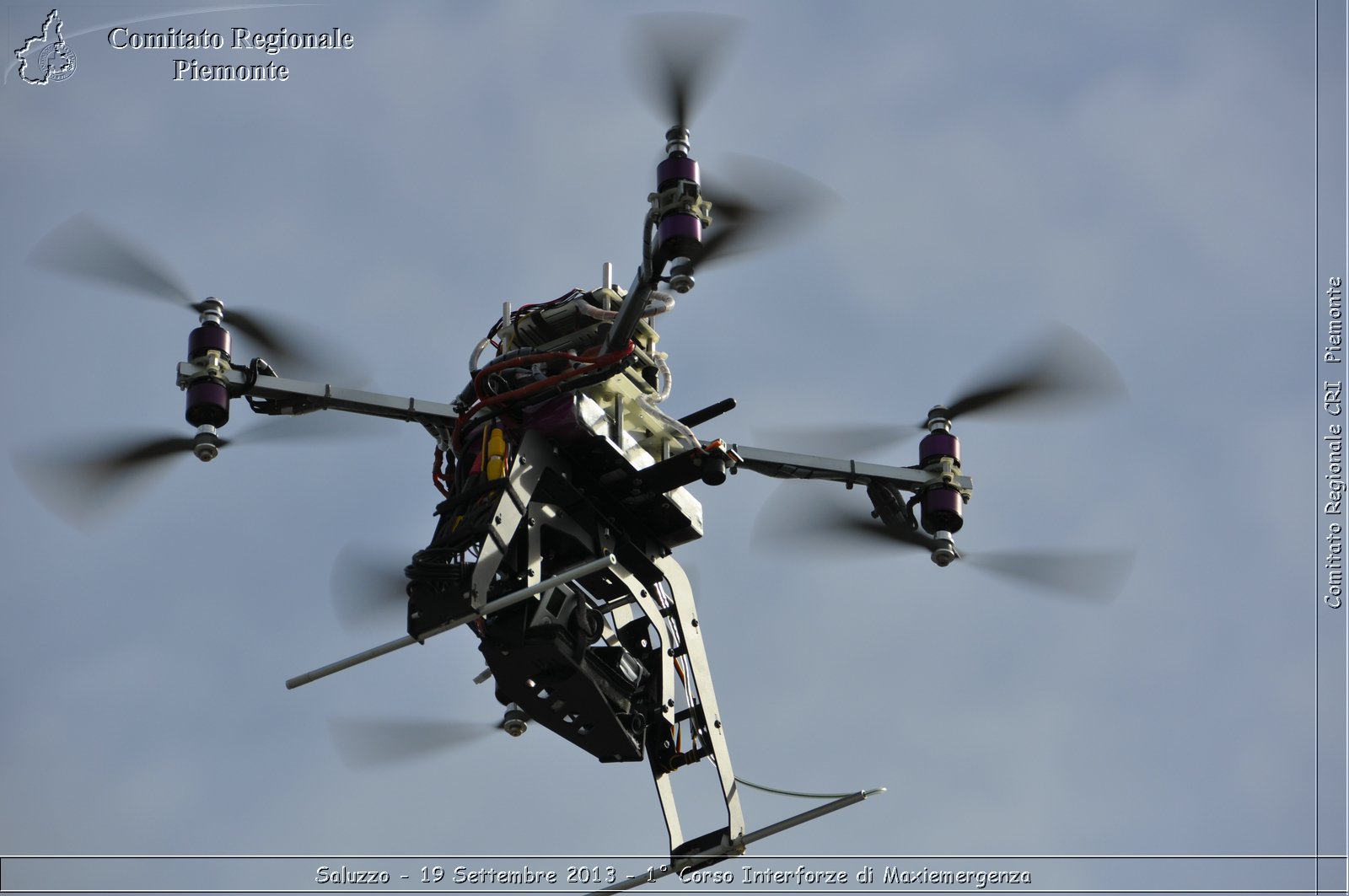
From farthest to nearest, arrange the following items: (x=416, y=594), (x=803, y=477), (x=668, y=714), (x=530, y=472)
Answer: (x=803, y=477) → (x=668, y=714) → (x=530, y=472) → (x=416, y=594)

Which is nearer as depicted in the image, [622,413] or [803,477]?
[622,413]

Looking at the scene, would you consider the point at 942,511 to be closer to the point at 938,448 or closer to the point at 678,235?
the point at 938,448

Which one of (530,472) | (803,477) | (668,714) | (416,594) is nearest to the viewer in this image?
(416,594)

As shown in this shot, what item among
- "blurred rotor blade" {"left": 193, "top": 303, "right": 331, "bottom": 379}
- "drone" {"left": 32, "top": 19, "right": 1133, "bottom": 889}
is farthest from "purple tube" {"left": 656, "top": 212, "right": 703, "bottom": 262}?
"blurred rotor blade" {"left": 193, "top": 303, "right": 331, "bottom": 379}

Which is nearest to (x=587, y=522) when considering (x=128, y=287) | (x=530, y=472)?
(x=530, y=472)

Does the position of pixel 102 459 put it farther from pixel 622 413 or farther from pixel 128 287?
pixel 622 413

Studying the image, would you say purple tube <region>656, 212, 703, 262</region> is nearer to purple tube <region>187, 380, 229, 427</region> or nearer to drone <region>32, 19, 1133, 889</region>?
drone <region>32, 19, 1133, 889</region>
